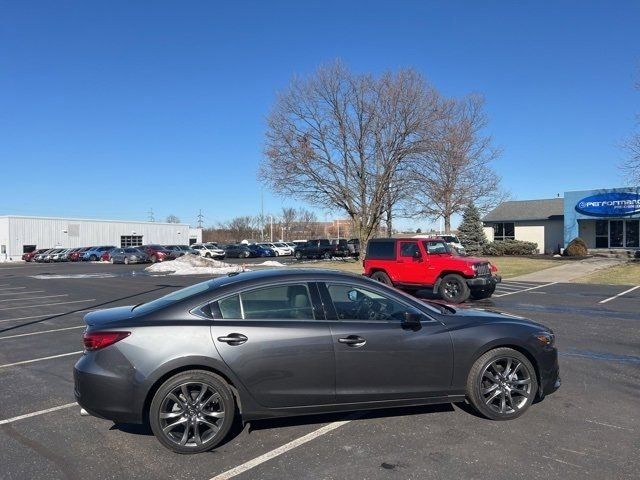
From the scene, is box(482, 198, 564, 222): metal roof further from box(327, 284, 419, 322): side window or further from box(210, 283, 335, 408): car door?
box(210, 283, 335, 408): car door

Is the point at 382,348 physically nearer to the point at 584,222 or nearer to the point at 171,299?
the point at 171,299

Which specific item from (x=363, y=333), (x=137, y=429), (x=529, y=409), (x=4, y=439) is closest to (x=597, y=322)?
(x=529, y=409)

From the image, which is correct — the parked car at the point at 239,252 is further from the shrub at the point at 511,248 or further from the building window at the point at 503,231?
the shrub at the point at 511,248

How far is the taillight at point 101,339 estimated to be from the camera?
420 cm

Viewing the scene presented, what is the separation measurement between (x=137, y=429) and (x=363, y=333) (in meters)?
2.25

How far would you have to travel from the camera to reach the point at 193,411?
4176 mm

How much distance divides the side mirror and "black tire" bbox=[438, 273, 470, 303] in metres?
9.40

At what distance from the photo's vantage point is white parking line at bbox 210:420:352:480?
380 cm

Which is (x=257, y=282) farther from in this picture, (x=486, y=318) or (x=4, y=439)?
(x=4, y=439)

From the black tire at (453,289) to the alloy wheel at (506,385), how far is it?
8.89 m

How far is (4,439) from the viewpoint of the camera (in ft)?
14.7

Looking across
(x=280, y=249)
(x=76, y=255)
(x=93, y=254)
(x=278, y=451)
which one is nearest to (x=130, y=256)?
(x=93, y=254)

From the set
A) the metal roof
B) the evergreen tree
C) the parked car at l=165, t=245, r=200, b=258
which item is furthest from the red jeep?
the parked car at l=165, t=245, r=200, b=258

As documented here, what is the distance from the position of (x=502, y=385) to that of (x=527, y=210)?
43.8 m
